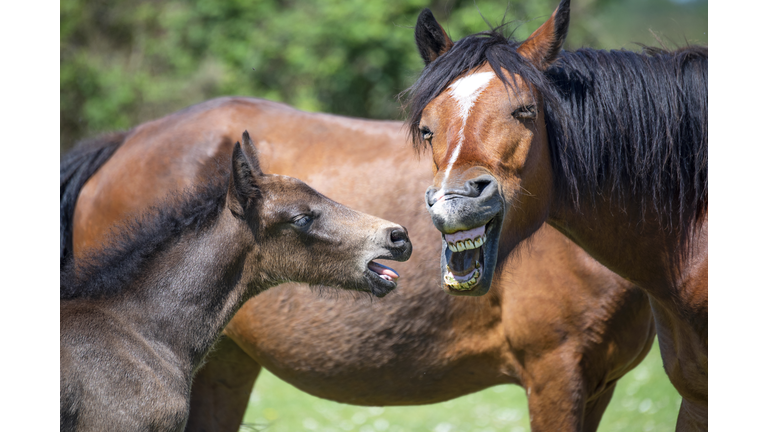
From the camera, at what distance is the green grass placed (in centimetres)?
680

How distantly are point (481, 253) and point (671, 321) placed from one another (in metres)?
1.13

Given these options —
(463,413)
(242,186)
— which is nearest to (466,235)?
(242,186)

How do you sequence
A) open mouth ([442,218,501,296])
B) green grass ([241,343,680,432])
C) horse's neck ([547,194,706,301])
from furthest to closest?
green grass ([241,343,680,432]) → horse's neck ([547,194,706,301]) → open mouth ([442,218,501,296])

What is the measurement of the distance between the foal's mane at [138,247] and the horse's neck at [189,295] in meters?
0.05

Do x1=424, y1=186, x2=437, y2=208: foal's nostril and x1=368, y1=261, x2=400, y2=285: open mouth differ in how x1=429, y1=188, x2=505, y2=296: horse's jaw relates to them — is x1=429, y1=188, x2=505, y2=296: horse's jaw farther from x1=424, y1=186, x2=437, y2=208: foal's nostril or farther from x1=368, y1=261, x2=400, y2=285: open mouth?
x1=368, y1=261, x2=400, y2=285: open mouth

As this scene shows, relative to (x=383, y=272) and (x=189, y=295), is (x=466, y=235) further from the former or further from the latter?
(x=189, y=295)

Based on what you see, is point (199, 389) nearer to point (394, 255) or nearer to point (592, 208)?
point (394, 255)

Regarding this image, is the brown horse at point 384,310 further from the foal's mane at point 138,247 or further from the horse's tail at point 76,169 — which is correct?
the foal's mane at point 138,247

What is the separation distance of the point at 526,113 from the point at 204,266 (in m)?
1.65

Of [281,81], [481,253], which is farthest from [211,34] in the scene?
[481,253]

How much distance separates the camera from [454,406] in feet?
27.1

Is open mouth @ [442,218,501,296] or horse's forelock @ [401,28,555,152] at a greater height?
horse's forelock @ [401,28,555,152]

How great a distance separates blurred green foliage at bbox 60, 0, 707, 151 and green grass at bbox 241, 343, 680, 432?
5081mm

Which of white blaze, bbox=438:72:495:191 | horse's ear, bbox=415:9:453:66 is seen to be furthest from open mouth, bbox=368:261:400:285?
horse's ear, bbox=415:9:453:66
